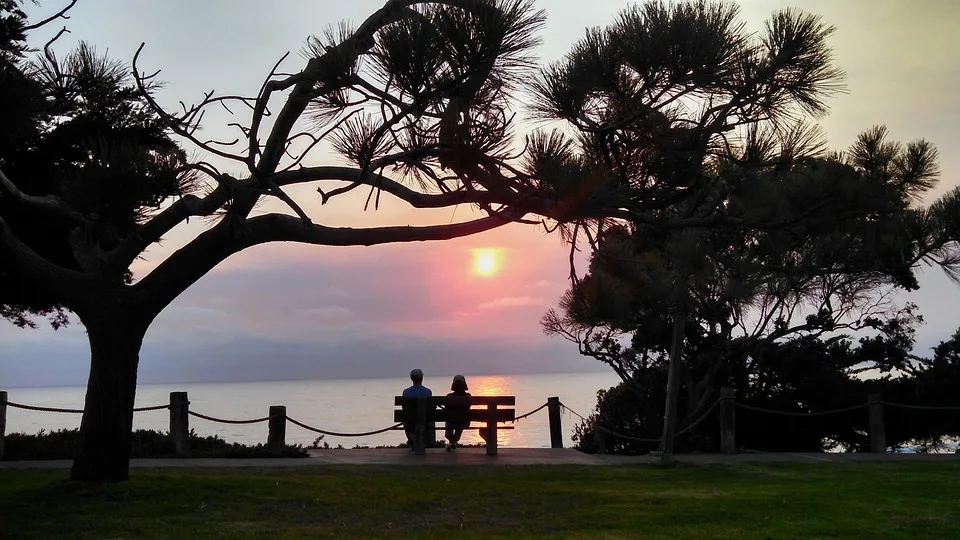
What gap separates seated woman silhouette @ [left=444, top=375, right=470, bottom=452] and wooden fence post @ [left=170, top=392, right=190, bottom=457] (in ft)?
12.6

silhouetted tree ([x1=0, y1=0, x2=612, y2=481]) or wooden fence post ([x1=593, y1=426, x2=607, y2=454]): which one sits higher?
silhouetted tree ([x1=0, y1=0, x2=612, y2=481])

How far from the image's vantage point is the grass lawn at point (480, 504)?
7.73 meters

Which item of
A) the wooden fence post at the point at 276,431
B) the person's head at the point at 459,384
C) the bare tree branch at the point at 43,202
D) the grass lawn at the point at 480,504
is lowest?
the grass lawn at the point at 480,504

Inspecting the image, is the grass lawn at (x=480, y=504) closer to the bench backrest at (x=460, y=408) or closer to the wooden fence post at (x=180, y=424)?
the wooden fence post at (x=180, y=424)

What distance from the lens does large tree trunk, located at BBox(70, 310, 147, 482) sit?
30.3ft

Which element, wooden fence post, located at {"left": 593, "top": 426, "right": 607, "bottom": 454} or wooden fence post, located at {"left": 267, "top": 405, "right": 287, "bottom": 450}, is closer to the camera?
wooden fence post, located at {"left": 267, "top": 405, "right": 287, "bottom": 450}

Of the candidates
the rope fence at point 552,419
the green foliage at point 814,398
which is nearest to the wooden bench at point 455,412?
the rope fence at point 552,419

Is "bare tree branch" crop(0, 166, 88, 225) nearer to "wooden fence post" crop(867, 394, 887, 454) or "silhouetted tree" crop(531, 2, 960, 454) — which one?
"silhouetted tree" crop(531, 2, 960, 454)

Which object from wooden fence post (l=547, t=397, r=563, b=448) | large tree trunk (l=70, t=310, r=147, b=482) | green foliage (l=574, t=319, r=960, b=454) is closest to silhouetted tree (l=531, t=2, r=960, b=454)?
large tree trunk (l=70, t=310, r=147, b=482)

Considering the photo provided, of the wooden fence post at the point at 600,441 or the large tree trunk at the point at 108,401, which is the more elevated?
the large tree trunk at the point at 108,401

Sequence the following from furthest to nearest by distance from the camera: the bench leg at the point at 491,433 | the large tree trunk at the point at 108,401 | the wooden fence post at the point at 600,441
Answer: the wooden fence post at the point at 600,441 < the bench leg at the point at 491,433 < the large tree trunk at the point at 108,401

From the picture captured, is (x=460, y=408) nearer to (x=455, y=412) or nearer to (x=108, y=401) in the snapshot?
(x=455, y=412)

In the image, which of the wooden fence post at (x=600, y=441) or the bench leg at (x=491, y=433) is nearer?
the bench leg at (x=491, y=433)

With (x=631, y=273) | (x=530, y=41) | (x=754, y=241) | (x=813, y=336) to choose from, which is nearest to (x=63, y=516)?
(x=530, y=41)
